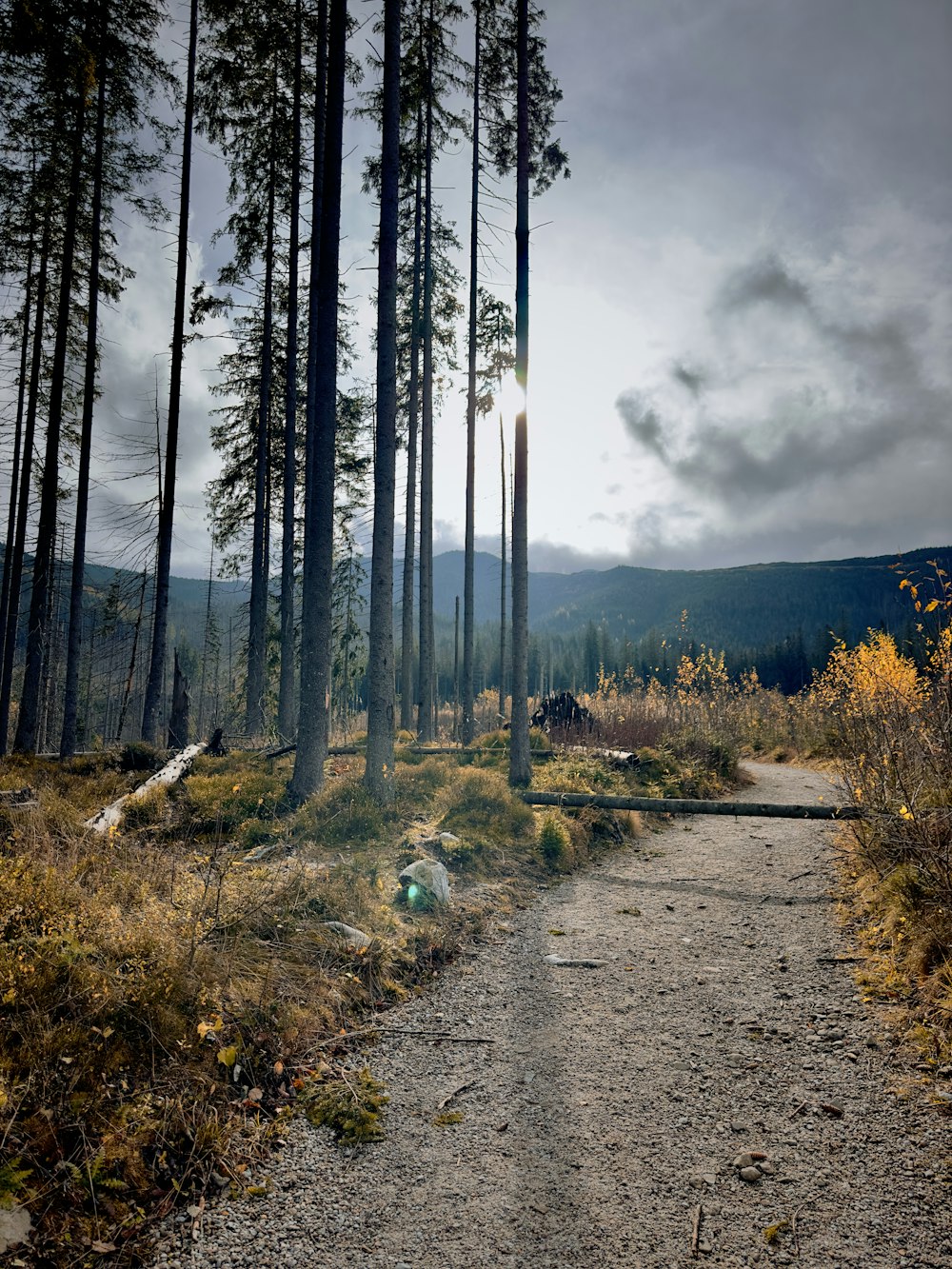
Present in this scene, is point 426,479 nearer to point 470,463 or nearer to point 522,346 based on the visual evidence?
point 470,463

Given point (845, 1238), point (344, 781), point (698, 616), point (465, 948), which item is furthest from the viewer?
point (698, 616)

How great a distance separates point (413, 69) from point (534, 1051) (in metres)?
19.9

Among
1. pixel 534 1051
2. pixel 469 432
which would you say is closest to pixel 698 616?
pixel 469 432

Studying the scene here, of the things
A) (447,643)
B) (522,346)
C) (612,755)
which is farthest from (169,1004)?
(447,643)

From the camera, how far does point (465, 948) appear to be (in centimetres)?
521

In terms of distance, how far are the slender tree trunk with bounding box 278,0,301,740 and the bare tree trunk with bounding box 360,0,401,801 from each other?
19.7 feet

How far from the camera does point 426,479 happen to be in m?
16.7

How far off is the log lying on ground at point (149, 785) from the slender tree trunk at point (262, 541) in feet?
14.4

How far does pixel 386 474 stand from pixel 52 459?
10719 mm

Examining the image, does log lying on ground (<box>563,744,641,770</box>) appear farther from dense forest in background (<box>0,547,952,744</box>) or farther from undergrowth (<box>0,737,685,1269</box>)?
undergrowth (<box>0,737,685,1269</box>)

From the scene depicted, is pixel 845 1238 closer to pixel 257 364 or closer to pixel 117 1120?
pixel 117 1120

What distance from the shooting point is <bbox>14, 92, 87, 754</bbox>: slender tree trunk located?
44.3 ft

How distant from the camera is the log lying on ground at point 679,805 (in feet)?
27.6

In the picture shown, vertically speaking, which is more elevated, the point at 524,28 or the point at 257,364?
the point at 524,28
